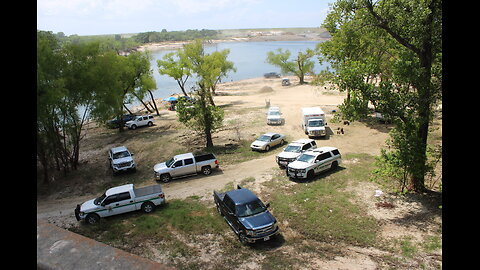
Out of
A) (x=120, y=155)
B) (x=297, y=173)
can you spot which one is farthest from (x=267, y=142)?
(x=120, y=155)

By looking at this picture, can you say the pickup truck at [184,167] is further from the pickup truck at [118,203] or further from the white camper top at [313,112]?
the white camper top at [313,112]

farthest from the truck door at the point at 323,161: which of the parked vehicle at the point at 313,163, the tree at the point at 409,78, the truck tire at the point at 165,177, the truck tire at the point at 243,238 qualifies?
the truck tire at the point at 165,177

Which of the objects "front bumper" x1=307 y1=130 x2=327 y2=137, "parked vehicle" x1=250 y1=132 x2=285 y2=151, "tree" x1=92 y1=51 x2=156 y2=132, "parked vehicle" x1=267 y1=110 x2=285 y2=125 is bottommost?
"parked vehicle" x1=250 y1=132 x2=285 y2=151

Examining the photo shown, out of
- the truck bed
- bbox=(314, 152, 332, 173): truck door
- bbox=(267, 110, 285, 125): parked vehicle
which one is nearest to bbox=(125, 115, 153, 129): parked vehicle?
bbox=(267, 110, 285, 125): parked vehicle

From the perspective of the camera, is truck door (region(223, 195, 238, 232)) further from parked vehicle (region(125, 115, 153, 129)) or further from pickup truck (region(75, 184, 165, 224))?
parked vehicle (region(125, 115, 153, 129))

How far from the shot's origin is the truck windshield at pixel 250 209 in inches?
603

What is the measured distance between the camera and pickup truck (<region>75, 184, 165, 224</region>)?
1744 centimetres

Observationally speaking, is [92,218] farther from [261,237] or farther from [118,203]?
[261,237]

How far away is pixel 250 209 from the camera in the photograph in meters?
15.5

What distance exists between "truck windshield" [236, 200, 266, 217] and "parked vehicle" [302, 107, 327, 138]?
53.3 ft

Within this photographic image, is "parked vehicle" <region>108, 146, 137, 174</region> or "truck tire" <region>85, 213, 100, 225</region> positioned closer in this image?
"truck tire" <region>85, 213, 100, 225</region>
